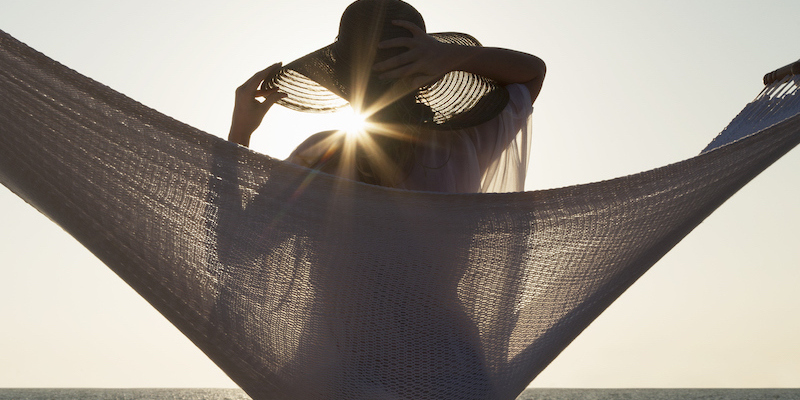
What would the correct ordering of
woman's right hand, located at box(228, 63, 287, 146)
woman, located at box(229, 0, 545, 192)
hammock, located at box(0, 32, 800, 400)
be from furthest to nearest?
woman's right hand, located at box(228, 63, 287, 146) → woman, located at box(229, 0, 545, 192) → hammock, located at box(0, 32, 800, 400)

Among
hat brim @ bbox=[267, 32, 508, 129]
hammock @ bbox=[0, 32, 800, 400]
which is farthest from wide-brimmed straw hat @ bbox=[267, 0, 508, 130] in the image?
hammock @ bbox=[0, 32, 800, 400]

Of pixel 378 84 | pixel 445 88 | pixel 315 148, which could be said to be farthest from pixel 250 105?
pixel 445 88

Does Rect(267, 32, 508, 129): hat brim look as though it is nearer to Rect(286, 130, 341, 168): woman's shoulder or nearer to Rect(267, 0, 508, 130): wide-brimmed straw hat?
Rect(267, 0, 508, 130): wide-brimmed straw hat

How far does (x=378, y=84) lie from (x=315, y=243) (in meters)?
0.35

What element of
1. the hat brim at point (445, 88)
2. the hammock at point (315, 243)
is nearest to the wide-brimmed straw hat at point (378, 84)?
the hat brim at point (445, 88)

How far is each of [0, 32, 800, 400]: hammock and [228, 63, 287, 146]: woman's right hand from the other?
0.95 feet

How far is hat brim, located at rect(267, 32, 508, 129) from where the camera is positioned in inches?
52.9

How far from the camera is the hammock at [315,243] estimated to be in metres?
1.11

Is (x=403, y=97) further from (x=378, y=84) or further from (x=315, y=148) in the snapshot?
(x=315, y=148)

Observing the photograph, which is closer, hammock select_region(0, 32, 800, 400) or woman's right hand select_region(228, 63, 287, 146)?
hammock select_region(0, 32, 800, 400)

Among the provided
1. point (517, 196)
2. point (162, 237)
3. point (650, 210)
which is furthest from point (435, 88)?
point (162, 237)

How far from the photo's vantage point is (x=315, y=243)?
114 centimetres

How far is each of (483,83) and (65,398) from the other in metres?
32.4

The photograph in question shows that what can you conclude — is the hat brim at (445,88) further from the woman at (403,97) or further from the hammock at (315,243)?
the hammock at (315,243)
